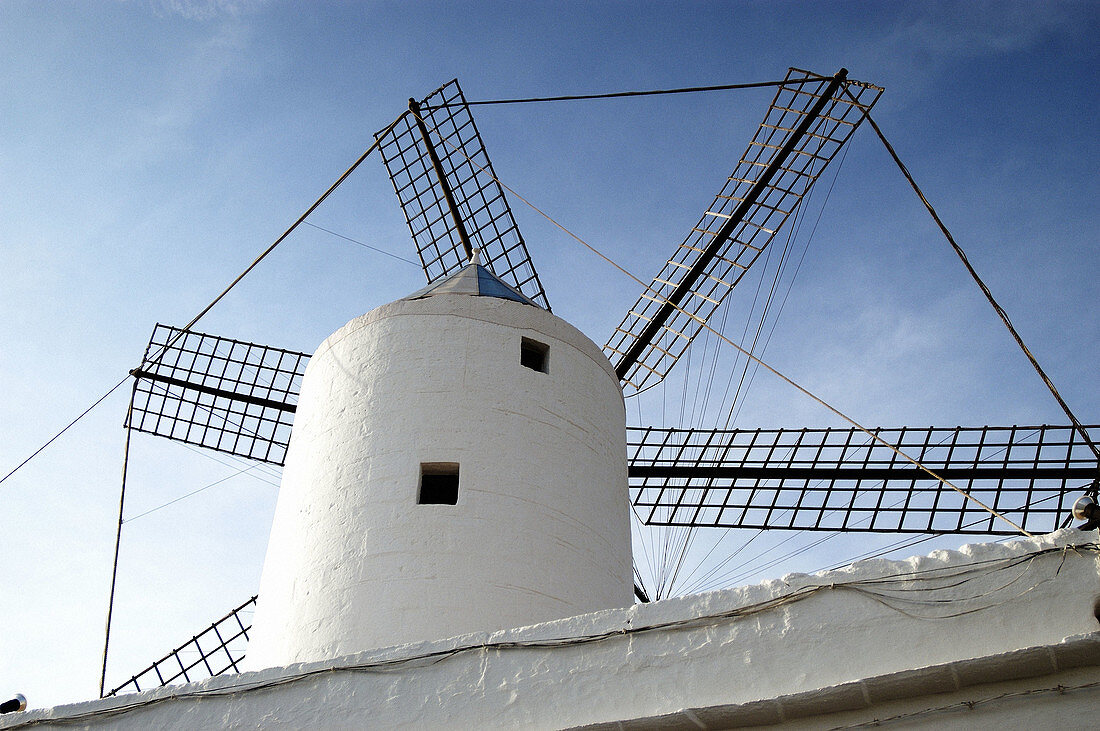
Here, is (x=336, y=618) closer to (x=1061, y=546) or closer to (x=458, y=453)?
(x=458, y=453)

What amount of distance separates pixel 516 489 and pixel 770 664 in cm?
319

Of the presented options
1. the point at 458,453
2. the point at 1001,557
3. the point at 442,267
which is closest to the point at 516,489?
the point at 458,453

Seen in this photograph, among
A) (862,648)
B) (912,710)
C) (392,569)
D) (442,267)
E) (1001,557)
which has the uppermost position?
(442,267)

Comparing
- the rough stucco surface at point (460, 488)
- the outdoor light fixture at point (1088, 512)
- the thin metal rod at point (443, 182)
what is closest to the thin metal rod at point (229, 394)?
the thin metal rod at point (443, 182)

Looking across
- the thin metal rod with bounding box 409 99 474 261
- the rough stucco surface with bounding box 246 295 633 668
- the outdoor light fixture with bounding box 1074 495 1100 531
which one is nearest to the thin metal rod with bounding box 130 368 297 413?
the thin metal rod with bounding box 409 99 474 261

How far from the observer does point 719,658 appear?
16.7 ft

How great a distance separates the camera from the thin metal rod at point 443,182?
15344 millimetres

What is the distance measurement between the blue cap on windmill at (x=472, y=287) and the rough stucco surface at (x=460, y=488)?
629mm

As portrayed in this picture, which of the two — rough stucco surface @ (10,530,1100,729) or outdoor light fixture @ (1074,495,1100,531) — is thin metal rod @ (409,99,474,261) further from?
outdoor light fixture @ (1074,495,1100,531)

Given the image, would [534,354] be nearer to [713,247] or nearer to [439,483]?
[439,483]

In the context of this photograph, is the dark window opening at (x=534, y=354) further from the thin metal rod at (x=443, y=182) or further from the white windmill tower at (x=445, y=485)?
the thin metal rod at (x=443, y=182)

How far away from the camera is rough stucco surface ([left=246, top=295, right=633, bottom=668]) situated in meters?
7.20

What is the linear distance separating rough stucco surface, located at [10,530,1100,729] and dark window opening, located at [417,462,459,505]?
92.1 inches

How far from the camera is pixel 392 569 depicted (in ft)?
23.9
